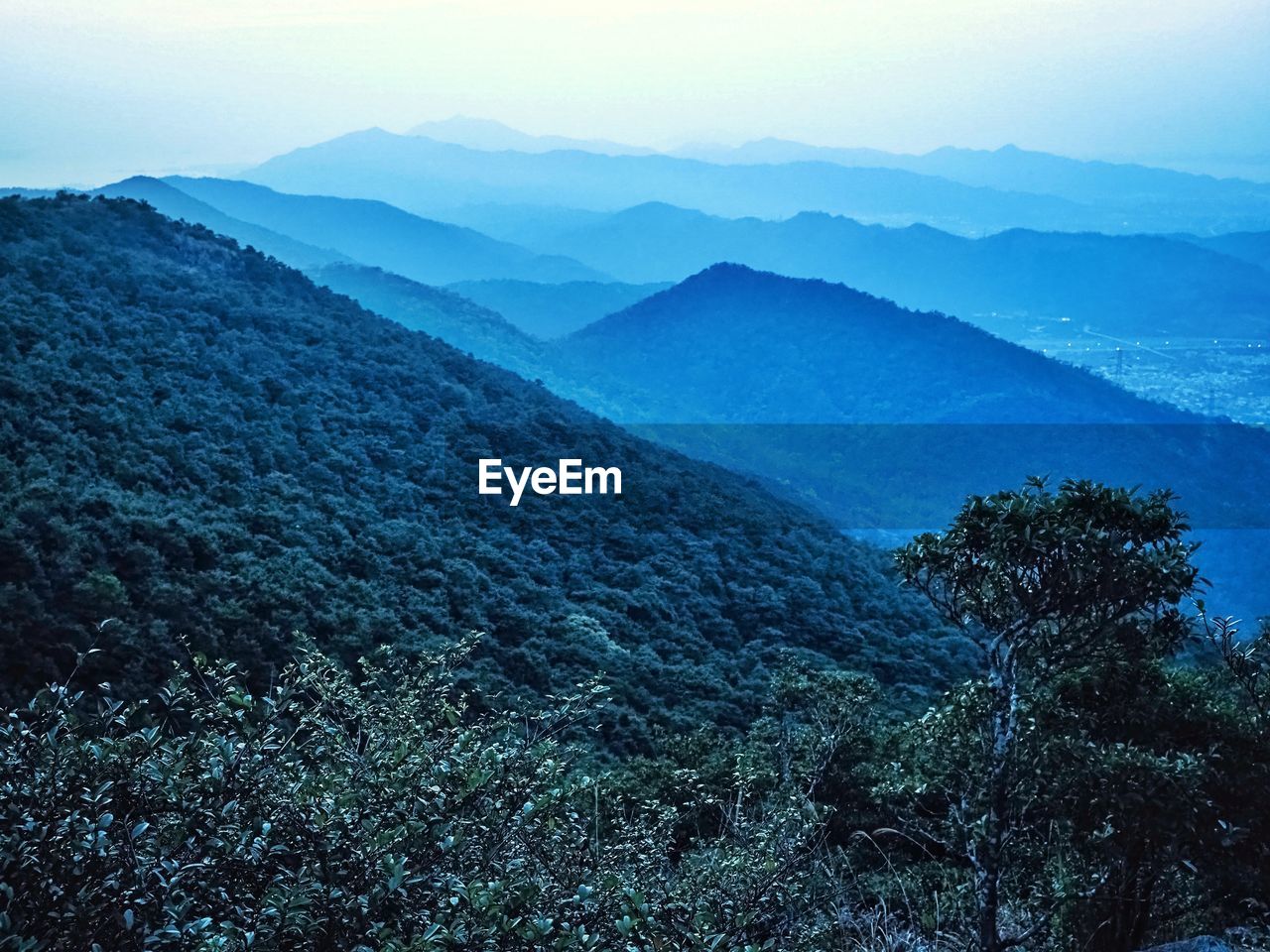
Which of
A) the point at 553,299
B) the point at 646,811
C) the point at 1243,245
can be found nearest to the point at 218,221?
the point at 553,299

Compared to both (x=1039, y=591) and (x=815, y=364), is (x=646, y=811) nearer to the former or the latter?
(x=1039, y=591)

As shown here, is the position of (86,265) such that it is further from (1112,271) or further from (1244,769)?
(1112,271)

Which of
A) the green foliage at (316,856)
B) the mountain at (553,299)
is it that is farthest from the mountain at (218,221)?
the green foliage at (316,856)

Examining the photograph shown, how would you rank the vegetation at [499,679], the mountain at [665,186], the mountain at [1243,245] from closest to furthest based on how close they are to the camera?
1. the vegetation at [499,679]
2. the mountain at [1243,245]
3. the mountain at [665,186]

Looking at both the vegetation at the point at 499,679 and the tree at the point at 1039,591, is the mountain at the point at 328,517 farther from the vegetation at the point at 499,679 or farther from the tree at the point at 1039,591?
the tree at the point at 1039,591

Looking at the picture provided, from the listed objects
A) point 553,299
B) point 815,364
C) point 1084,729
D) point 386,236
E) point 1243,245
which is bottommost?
point 1084,729

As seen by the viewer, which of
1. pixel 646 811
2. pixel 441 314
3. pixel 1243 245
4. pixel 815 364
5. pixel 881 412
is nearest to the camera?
pixel 646 811

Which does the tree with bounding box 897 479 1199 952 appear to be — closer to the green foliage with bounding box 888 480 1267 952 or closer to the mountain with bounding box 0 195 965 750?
the green foliage with bounding box 888 480 1267 952
